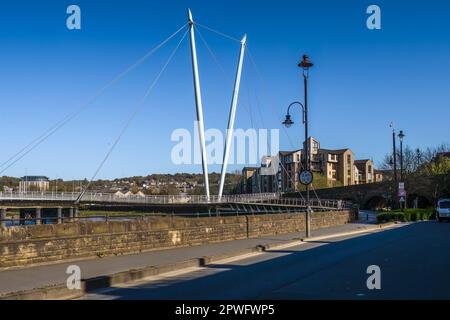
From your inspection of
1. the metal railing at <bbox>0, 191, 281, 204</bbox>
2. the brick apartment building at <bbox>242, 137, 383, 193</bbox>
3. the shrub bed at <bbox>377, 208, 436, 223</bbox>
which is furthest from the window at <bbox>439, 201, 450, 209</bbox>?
the brick apartment building at <bbox>242, 137, 383, 193</bbox>

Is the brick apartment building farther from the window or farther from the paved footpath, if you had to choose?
the paved footpath

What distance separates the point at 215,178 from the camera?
534 feet

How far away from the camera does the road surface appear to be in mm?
10227

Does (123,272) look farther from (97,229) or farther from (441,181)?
(441,181)

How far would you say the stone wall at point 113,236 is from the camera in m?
13.8

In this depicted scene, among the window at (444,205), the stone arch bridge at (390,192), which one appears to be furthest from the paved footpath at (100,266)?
the stone arch bridge at (390,192)

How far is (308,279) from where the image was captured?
12.2 m

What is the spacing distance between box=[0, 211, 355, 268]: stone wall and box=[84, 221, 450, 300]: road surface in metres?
3.41

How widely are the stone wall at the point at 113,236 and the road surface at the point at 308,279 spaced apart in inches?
134

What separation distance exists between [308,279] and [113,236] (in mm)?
7197

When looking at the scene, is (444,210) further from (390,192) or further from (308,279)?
(390,192)

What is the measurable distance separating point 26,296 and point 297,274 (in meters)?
6.17

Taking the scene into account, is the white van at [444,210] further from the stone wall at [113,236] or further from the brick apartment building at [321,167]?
the brick apartment building at [321,167]
